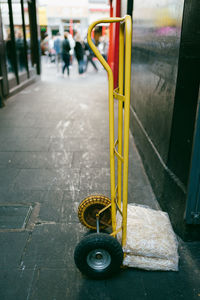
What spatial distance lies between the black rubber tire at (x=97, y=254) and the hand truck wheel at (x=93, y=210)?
497mm

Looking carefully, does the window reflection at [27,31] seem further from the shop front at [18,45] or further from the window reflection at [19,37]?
the window reflection at [19,37]

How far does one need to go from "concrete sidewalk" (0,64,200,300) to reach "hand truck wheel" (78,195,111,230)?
180 mm

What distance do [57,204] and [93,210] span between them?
0.82m

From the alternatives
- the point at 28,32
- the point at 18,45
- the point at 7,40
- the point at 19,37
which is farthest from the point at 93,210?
the point at 28,32

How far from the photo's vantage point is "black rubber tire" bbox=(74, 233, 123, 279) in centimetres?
252

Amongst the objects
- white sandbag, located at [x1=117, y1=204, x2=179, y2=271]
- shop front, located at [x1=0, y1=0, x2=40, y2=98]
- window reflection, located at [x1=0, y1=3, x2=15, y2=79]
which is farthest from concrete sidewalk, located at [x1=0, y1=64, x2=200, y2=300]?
window reflection, located at [x1=0, y1=3, x2=15, y2=79]

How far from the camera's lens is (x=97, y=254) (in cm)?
262

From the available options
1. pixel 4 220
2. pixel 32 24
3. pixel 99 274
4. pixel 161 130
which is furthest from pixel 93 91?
pixel 99 274

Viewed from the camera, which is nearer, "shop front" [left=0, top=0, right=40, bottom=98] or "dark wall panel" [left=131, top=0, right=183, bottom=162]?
"dark wall panel" [left=131, top=0, right=183, bottom=162]

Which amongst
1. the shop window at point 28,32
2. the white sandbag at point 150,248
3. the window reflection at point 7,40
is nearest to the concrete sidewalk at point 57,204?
the white sandbag at point 150,248

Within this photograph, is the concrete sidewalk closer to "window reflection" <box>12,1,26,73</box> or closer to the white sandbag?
the white sandbag

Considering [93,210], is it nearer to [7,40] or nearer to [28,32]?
[7,40]

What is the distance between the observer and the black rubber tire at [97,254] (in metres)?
2.52

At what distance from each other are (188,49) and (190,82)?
338 millimetres
